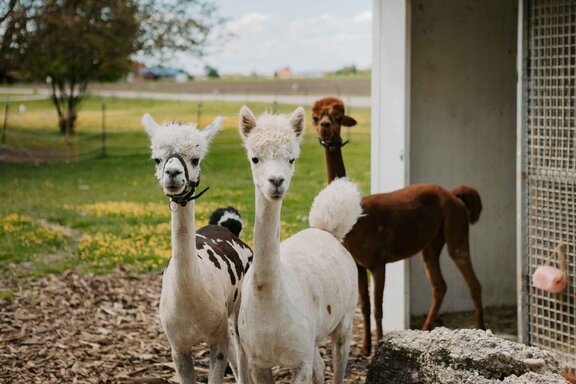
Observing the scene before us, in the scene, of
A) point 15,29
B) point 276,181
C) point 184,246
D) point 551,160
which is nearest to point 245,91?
point 15,29

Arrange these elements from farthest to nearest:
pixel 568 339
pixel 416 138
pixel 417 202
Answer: pixel 416 138 → pixel 417 202 → pixel 568 339

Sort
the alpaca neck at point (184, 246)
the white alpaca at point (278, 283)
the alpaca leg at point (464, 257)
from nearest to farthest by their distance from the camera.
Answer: the white alpaca at point (278, 283)
the alpaca neck at point (184, 246)
the alpaca leg at point (464, 257)

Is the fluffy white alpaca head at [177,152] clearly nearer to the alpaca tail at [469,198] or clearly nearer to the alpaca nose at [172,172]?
the alpaca nose at [172,172]

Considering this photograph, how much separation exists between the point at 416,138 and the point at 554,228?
2160mm

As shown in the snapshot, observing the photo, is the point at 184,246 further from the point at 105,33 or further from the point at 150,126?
the point at 105,33

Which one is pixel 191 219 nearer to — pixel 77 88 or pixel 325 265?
pixel 325 265

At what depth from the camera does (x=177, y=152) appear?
538cm

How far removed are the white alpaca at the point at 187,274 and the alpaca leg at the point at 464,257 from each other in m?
2.91

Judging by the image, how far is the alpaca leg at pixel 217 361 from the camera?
5.73m

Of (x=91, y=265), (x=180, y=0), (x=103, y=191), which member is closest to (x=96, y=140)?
(x=180, y=0)

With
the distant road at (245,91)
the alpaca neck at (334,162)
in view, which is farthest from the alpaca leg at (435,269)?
the distant road at (245,91)

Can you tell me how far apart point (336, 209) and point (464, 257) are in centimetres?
246

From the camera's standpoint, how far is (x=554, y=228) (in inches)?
280

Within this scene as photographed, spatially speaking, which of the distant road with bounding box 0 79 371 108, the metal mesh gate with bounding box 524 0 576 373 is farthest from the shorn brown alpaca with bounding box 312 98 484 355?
the distant road with bounding box 0 79 371 108
